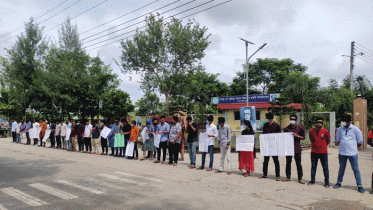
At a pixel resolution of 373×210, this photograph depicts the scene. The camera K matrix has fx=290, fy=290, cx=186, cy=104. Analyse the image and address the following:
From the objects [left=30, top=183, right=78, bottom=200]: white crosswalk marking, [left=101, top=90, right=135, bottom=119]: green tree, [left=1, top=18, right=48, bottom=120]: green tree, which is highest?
[left=1, top=18, right=48, bottom=120]: green tree

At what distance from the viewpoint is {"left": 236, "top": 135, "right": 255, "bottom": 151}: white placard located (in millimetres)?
9492

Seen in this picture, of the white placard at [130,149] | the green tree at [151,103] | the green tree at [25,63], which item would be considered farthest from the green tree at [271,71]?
the white placard at [130,149]

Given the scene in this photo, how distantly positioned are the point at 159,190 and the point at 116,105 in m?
28.7

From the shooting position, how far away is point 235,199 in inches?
260

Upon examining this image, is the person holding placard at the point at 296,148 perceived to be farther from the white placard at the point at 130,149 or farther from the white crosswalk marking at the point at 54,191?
the white placard at the point at 130,149

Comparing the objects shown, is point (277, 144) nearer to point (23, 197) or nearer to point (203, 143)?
point (203, 143)

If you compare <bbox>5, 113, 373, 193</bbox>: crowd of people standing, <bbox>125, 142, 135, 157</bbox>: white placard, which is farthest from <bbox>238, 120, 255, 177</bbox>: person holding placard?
<bbox>125, 142, 135, 157</bbox>: white placard

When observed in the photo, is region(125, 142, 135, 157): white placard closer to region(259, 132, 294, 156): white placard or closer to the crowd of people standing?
the crowd of people standing

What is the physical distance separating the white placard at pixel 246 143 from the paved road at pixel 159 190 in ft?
2.95

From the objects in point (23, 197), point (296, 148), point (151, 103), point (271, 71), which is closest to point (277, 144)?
point (296, 148)

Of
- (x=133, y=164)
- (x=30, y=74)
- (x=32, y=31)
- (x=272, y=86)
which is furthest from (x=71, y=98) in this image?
(x=272, y=86)

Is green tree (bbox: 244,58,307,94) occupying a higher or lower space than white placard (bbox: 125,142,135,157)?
higher

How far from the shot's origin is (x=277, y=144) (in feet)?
28.6

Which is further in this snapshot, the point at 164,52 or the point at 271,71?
the point at 271,71
